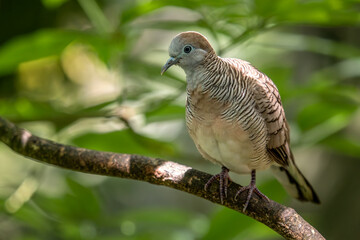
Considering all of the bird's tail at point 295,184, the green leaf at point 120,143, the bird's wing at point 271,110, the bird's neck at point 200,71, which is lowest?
the bird's tail at point 295,184

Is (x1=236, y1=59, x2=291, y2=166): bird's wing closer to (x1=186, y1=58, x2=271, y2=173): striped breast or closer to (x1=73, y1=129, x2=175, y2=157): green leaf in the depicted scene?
(x1=186, y1=58, x2=271, y2=173): striped breast

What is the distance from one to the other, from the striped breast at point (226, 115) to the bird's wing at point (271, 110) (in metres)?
0.03

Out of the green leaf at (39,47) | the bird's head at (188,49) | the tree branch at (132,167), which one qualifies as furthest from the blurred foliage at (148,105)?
the tree branch at (132,167)

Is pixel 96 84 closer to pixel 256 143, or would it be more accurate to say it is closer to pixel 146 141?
pixel 146 141

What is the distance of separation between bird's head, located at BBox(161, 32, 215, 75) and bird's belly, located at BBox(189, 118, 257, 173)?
266 millimetres

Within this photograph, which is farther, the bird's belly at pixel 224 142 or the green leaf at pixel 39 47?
the green leaf at pixel 39 47

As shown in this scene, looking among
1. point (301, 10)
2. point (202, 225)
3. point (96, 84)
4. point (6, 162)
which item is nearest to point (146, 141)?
point (202, 225)

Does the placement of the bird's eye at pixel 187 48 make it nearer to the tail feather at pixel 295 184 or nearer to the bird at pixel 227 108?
the bird at pixel 227 108

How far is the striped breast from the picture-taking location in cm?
202

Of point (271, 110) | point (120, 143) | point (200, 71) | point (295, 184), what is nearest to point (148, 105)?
point (120, 143)

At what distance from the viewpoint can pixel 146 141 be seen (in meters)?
2.50

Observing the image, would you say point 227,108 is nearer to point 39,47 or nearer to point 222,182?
point 222,182

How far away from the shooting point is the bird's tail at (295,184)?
2477 mm

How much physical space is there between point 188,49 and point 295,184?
990mm
